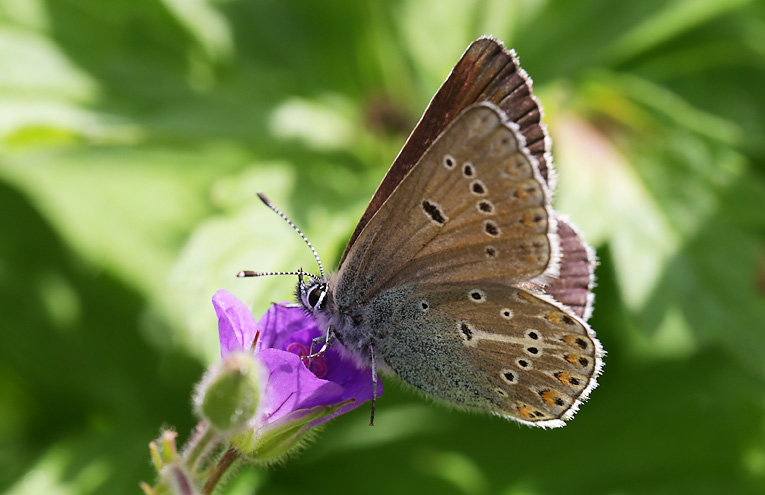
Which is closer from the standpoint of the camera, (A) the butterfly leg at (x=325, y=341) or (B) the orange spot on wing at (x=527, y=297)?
(B) the orange spot on wing at (x=527, y=297)

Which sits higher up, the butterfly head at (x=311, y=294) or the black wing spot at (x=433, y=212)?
the black wing spot at (x=433, y=212)

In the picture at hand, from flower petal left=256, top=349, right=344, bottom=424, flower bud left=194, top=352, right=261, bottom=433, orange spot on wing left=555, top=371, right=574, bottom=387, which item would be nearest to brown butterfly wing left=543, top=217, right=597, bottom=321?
orange spot on wing left=555, top=371, right=574, bottom=387

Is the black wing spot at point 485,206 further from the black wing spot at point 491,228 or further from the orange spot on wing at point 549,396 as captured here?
the orange spot on wing at point 549,396

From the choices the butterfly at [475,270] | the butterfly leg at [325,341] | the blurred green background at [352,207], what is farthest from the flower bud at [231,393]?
the blurred green background at [352,207]

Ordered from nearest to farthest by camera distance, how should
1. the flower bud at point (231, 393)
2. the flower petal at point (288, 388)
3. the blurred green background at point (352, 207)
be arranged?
1. the flower bud at point (231, 393)
2. the flower petal at point (288, 388)
3. the blurred green background at point (352, 207)

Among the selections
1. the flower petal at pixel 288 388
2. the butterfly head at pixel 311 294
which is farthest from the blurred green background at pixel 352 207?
the flower petal at pixel 288 388

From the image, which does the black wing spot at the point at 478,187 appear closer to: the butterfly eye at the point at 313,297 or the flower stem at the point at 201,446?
the butterfly eye at the point at 313,297

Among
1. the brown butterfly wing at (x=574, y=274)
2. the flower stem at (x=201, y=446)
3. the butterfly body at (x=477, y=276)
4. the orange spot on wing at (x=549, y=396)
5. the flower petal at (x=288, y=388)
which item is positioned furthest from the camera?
the brown butterfly wing at (x=574, y=274)

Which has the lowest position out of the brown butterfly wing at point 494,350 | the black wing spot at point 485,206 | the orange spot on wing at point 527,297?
the brown butterfly wing at point 494,350

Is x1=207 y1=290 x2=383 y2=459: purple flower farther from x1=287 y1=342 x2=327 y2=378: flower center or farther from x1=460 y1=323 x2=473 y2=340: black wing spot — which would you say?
x1=460 y1=323 x2=473 y2=340: black wing spot
